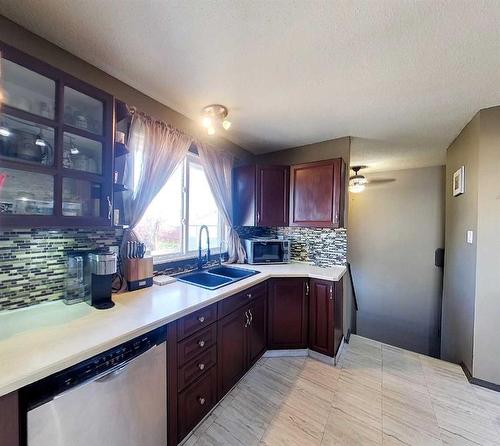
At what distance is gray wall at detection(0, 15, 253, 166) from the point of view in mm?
1206

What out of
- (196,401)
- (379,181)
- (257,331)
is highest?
(379,181)

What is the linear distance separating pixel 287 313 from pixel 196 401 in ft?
3.76

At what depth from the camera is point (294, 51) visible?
129 centimetres

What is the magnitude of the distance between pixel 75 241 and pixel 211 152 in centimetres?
148

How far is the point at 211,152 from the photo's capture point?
7.95 feet

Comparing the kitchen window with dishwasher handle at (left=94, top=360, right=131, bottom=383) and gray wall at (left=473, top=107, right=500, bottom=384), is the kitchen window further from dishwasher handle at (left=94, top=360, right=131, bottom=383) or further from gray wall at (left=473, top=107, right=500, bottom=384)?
gray wall at (left=473, top=107, right=500, bottom=384)

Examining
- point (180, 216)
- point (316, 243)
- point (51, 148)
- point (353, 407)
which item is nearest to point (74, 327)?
point (51, 148)

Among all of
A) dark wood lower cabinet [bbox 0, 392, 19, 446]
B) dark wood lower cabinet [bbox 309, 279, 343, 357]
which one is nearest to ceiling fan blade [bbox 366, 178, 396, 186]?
dark wood lower cabinet [bbox 309, 279, 343, 357]

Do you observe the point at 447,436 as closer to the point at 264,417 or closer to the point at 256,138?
the point at 264,417

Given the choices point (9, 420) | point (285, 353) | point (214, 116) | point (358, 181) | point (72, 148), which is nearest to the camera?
point (9, 420)

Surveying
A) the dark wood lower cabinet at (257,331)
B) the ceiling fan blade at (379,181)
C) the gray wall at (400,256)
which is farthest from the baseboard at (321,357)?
the ceiling fan blade at (379,181)

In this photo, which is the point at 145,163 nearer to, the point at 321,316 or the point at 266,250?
the point at 266,250

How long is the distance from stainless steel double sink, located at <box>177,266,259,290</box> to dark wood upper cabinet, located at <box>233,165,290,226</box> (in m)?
0.61

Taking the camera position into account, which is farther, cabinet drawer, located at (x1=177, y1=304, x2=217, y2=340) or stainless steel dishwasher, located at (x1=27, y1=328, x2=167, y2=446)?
cabinet drawer, located at (x1=177, y1=304, x2=217, y2=340)
